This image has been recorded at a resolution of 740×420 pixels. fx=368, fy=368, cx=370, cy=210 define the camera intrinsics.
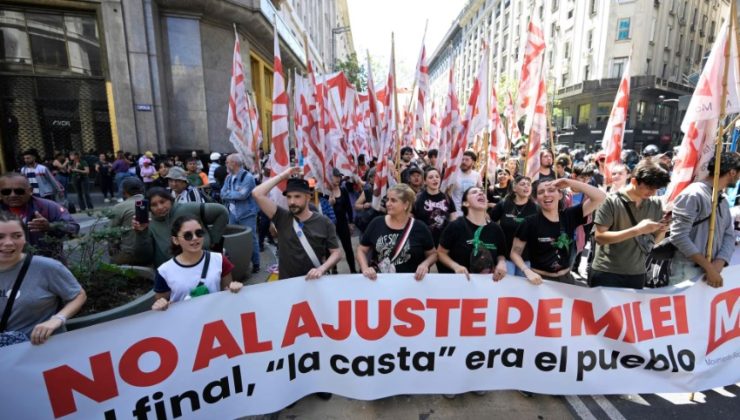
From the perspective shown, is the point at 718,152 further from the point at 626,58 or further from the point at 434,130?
the point at 626,58

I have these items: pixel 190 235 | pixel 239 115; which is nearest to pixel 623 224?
pixel 190 235

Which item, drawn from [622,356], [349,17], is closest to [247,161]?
[622,356]

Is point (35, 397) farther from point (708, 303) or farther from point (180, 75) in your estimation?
point (180, 75)

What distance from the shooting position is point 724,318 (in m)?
2.97

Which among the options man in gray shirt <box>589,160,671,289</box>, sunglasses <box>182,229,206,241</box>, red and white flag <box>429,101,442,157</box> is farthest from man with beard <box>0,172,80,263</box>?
red and white flag <box>429,101,442,157</box>

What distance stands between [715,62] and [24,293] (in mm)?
5283

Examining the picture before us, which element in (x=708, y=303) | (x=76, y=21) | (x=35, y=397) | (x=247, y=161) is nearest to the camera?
(x=35, y=397)

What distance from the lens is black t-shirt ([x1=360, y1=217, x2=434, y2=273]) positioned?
3.17 metres

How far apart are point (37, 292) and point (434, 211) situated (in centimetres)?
356

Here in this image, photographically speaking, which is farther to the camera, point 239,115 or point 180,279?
point 239,115

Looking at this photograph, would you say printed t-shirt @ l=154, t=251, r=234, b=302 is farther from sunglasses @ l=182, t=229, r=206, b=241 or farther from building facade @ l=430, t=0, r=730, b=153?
building facade @ l=430, t=0, r=730, b=153

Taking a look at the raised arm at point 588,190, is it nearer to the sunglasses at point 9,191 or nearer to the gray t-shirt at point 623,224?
the gray t-shirt at point 623,224

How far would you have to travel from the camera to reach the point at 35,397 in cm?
208

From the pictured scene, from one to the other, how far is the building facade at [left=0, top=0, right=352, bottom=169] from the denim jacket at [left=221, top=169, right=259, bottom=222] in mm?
8081
